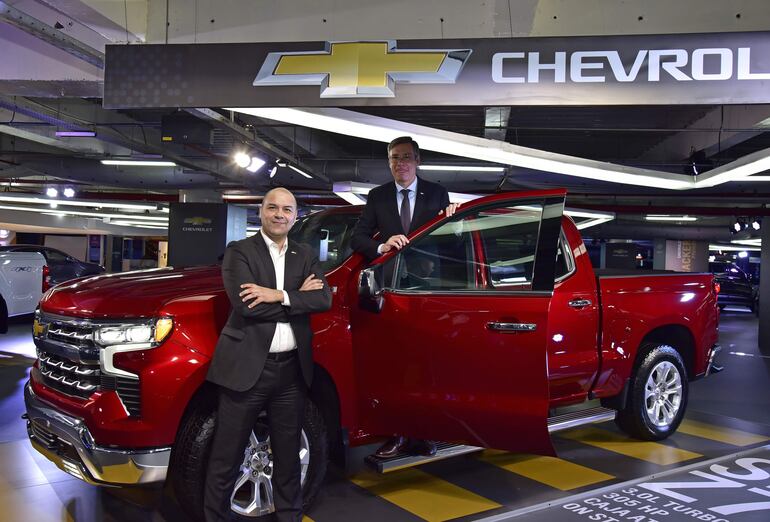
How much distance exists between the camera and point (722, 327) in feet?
51.9

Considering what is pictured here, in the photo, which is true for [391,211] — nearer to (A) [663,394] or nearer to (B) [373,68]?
(B) [373,68]

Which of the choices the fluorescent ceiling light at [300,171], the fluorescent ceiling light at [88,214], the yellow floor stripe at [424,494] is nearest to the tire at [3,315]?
the fluorescent ceiling light at [300,171]

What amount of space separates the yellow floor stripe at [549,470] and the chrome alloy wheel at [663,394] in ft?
3.07

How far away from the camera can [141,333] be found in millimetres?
2965

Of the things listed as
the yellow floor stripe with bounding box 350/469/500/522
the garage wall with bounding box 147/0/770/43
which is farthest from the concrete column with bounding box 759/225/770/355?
the yellow floor stripe with bounding box 350/469/500/522

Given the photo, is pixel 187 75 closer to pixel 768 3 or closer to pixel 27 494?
pixel 27 494

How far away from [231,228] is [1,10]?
10805 mm

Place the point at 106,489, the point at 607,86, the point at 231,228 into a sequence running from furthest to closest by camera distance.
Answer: the point at 231,228 < the point at 607,86 < the point at 106,489

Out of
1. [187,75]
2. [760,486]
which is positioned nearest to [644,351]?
[760,486]

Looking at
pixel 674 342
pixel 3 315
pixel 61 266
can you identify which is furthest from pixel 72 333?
pixel 61 266

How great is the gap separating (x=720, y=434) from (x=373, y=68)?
4181 millimetres

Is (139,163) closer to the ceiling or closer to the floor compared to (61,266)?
closer to the ceiling

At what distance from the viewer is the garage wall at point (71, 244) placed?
32.6 m

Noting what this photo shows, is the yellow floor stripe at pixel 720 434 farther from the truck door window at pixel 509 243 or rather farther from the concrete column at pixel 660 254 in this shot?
the concrete column at pixel 660 254
